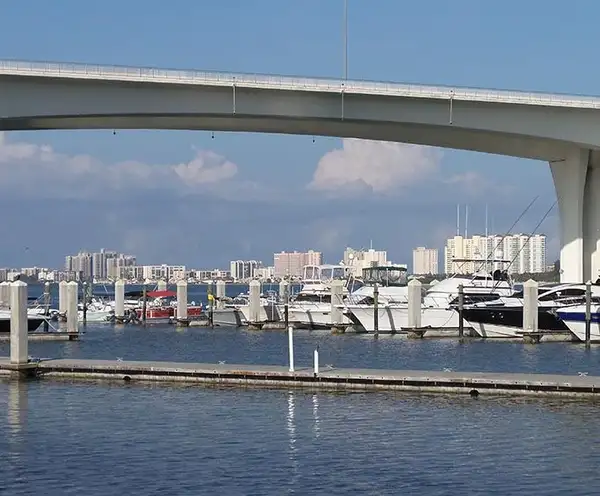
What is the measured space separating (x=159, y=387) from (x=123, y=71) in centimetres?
2547

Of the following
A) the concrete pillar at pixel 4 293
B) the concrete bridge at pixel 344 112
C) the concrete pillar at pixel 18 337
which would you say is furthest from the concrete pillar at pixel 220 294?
the concrete pillar at pixel 18 337

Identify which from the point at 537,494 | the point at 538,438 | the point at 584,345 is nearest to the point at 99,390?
the point at 538,438

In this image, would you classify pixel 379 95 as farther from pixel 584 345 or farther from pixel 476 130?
pixel 584 345

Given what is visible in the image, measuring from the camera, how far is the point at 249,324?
77.6m

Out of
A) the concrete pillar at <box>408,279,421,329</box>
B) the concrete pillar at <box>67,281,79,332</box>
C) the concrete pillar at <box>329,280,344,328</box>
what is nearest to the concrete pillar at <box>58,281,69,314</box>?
the concrete pillar at <box>67,281,79,332</box>

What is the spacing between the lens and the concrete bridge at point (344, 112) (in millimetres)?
60031

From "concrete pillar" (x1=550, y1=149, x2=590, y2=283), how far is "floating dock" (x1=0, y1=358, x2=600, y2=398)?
3905cm

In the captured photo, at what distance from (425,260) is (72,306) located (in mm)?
127531

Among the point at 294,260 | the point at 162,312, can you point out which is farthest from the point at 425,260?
the point at 162,312

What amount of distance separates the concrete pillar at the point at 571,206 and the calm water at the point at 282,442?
42.0 meters

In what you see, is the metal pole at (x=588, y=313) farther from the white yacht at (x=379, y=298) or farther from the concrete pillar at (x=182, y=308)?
the concrete pillar at (x=182, y=308)

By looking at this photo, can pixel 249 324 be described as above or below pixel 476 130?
below

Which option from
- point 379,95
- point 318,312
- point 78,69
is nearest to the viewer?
point 78,69

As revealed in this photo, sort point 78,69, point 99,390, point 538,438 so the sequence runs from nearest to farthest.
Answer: point 538,438, point 99,390, point 78,69
